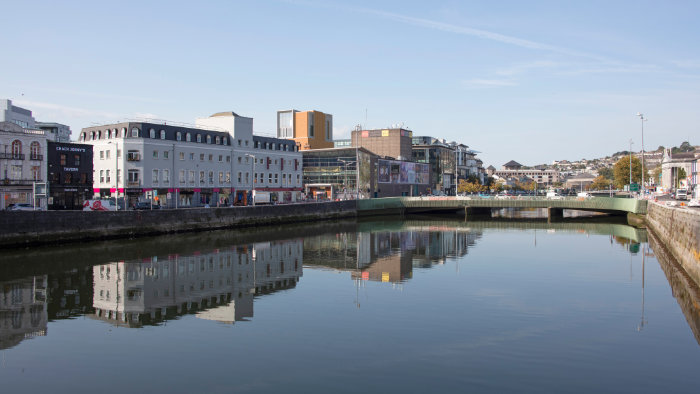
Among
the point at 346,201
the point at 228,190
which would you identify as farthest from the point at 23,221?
the point at 346,201

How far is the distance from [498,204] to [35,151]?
290 ft

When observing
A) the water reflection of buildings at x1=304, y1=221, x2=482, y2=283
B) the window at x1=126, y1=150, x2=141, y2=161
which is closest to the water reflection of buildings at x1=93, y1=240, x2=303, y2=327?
the water reflection of buildings at x1=304, y1=221, x2=482, y2=283

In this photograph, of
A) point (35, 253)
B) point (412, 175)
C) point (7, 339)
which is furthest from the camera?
point (412, 175)

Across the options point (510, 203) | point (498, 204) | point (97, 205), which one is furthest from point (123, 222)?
point (510, 203)

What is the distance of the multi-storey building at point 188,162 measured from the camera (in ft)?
294

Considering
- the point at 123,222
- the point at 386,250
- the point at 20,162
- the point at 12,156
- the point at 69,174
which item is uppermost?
the point at 12,156

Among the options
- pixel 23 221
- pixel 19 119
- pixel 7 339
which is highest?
pixel 19 119

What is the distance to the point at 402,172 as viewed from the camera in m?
177

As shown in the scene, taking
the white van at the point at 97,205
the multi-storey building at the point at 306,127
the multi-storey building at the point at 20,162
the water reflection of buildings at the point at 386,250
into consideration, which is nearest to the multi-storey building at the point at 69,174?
the multi-storey building at the point at 20,162

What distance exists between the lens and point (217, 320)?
29406 mm

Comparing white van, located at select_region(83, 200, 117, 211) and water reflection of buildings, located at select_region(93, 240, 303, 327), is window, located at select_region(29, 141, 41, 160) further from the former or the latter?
water reflection of buildings, located at select_region(93, 240, 303, 327)

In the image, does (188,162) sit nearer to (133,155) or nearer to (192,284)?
(133,155)

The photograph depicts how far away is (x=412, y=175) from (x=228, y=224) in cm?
10860

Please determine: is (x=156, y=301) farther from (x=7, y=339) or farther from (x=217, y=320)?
(x=7, y=339)
